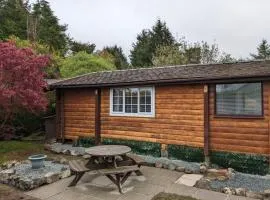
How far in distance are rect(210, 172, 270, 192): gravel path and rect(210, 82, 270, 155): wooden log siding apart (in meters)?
0.80

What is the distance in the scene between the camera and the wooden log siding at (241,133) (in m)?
7.56

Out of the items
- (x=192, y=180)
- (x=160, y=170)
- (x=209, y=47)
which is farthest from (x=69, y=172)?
(x=209, y=47)

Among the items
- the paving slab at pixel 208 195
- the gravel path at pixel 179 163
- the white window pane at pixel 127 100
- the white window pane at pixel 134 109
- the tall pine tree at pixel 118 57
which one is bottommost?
the paving slab at pixel 208 195

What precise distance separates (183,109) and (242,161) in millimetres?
2346

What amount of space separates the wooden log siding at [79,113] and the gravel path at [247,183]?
5808 mm

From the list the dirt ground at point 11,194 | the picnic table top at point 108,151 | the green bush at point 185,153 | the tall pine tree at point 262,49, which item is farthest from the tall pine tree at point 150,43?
the dirt ground at point 11,194

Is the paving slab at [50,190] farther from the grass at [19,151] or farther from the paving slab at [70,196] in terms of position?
the grass at [19,151]

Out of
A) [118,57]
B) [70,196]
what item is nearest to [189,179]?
[70,196]

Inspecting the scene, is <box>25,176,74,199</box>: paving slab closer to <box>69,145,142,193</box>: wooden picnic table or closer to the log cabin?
<box>69,145,142,193</box>: wooden picnic table

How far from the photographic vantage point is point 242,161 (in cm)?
793

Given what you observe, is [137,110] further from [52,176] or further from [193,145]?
[52,176]

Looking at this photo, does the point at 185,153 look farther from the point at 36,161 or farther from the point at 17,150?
the point at 17,150

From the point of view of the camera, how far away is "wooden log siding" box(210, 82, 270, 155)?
7.56 m

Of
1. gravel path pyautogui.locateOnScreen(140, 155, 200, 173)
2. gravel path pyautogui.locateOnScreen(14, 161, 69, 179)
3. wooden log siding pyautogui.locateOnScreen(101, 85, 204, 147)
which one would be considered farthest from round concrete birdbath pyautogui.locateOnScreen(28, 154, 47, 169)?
wooden log siding pyautogui.locateOnScreen(101, 85, 204, 147)
